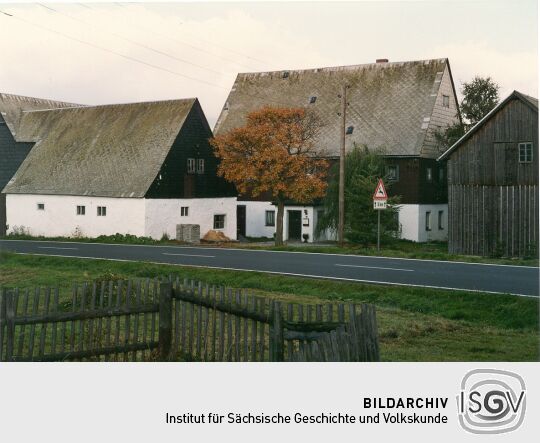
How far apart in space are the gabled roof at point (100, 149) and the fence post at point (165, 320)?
28597mm

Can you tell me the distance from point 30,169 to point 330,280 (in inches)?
1202

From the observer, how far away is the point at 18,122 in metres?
48.7

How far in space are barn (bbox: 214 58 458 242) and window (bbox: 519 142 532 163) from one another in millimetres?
11596

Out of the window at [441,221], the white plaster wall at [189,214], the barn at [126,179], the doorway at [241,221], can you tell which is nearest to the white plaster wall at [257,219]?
the doorway at [241,221]

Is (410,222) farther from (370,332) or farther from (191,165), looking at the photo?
(370,332)

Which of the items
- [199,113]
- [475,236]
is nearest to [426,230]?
[475,236]

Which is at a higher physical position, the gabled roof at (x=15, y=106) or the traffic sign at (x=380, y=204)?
the gabled roof at (x=15, y=106)

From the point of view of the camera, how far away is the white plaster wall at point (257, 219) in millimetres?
46750

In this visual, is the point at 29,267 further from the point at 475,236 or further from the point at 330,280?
the point at 475,236

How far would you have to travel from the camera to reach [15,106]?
162ft

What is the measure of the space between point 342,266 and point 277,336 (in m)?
13.8
